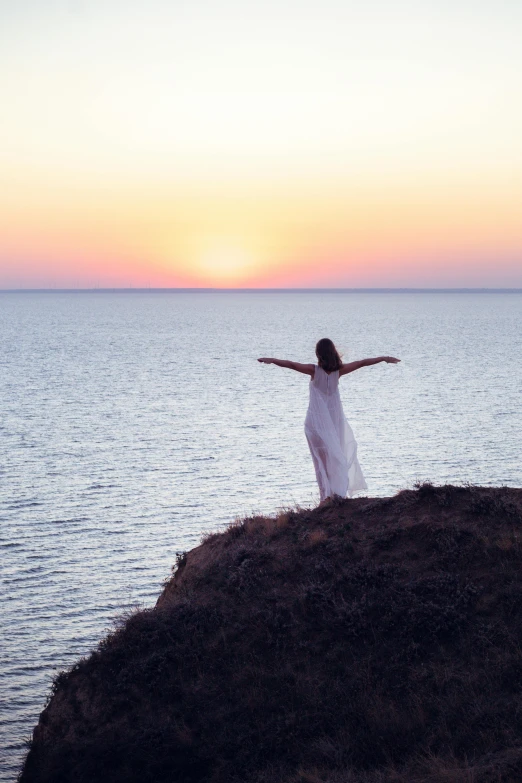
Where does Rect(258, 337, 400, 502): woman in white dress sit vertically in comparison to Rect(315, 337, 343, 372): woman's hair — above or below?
below

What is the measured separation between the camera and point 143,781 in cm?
1035

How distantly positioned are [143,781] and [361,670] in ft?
10.7

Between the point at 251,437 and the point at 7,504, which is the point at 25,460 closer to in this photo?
the point at 7,504

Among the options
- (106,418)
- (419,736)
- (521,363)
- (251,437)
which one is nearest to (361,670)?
(419,736)

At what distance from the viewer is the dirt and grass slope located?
9.48 meters

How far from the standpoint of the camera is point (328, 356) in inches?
541

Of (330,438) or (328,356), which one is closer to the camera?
(328,356)

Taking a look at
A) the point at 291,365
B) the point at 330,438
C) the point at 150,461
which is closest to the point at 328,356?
the point at 291,365

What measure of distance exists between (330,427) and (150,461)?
102 feet

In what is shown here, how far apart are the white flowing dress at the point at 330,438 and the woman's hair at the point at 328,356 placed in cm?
16

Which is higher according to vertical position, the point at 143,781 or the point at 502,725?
the point at 502,725

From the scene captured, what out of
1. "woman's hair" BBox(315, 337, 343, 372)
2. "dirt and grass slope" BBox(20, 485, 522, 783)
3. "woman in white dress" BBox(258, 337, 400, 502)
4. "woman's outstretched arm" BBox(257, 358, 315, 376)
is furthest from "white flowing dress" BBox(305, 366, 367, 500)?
"dirt and grass slope" BBox(20, 485, 522, 783)

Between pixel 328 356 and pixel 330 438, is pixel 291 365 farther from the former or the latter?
pixel 330 438

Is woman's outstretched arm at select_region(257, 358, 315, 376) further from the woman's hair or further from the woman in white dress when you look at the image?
the woman's hair
